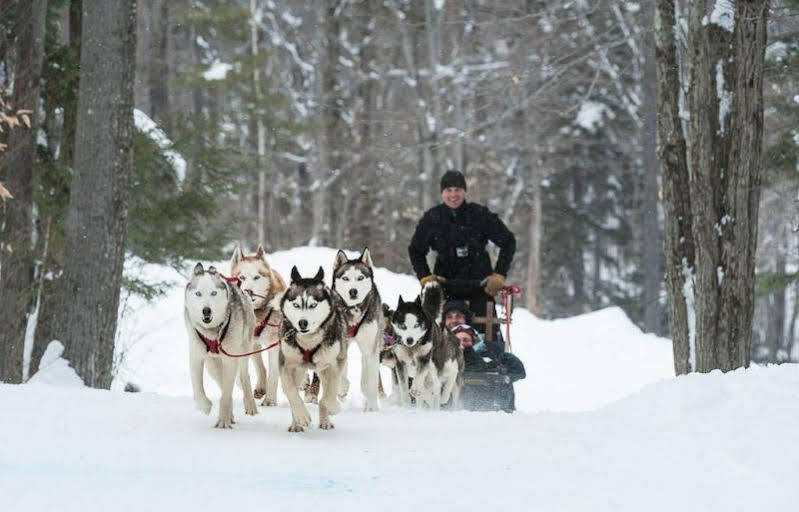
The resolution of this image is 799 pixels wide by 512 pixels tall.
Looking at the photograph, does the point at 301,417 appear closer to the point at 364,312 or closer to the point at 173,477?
the point at 173,477

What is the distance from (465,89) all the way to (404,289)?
35.5ft

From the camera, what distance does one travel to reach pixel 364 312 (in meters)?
7.45

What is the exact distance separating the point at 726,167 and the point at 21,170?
709 cm

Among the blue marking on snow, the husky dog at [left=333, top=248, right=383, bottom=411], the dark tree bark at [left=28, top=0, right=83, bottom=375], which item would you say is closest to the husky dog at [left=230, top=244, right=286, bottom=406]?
the husky dog at [left=333, top=248, right=383, bottom=411]

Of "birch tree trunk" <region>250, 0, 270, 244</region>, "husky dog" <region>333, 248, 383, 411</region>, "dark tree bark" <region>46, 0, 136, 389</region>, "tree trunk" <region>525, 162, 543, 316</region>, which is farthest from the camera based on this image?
"tree trunk" <region>525, 162, 543, 316</region>

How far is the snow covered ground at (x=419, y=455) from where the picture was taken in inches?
180

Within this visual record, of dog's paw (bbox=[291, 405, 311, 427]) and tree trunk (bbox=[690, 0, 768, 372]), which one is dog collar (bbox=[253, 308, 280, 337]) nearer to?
dog's paw (bbox=[291, 405, 311, 427])

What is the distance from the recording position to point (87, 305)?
941cm

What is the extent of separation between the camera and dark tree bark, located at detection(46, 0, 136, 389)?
9.34 meters

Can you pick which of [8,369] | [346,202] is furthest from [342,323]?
[346,202]

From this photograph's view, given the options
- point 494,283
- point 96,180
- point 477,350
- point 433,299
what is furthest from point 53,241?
point 494,283

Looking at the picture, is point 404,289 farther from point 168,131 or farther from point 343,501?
point 343,501

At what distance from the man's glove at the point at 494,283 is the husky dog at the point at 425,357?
0.66 meters

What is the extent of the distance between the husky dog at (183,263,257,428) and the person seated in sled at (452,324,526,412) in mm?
2962
